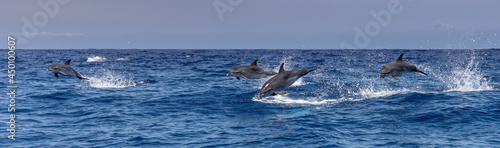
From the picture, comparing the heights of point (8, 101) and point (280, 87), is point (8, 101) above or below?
below

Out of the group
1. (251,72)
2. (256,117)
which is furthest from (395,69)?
(256,117)

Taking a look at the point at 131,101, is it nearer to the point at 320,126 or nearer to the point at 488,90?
the point at 320,126

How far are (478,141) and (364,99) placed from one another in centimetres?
752

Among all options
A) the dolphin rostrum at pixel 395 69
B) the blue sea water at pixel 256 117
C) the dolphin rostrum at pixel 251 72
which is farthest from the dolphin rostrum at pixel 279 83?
the dolphin rostrum at pixel 395 69

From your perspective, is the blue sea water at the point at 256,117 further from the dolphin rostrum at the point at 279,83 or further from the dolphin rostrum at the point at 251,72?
the dolphin rostrum at the point at 279,83

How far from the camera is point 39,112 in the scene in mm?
16109

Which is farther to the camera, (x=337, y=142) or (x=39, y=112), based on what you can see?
(x=39, y=112)

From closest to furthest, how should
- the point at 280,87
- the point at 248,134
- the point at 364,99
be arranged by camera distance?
the point at 280,87, the point at 248,134, the point at 364,99

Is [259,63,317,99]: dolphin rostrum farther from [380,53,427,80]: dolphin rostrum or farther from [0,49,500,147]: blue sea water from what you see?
[380,53,427,80]: dolphin rostrum

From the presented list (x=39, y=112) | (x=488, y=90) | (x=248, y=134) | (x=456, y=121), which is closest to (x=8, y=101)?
(x=39, y=112)

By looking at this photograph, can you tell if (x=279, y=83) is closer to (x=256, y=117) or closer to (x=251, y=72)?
(x=251, y=72)

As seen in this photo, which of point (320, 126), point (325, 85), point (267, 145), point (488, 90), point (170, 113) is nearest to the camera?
point (267, 145)

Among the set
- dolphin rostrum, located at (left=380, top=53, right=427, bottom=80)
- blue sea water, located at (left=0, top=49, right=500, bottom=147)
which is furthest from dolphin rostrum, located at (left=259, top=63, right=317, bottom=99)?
dolphin rostrum, located at (left=380, top=53, right=427, bottom=80)

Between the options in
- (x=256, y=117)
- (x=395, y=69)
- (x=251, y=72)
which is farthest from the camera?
(x=256, y=117)
